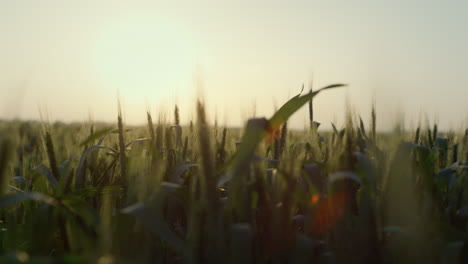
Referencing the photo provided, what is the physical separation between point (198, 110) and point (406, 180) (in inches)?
23.9

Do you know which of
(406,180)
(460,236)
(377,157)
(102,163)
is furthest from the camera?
(102,163)

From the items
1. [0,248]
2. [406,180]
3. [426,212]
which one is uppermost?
[406,180]

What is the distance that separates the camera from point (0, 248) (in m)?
1.41

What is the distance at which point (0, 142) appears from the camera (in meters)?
1.00

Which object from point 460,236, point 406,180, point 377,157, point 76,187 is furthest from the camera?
point 76,187

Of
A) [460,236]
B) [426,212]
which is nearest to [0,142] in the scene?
[426,212]

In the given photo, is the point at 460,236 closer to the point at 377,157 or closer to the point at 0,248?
the point at 377,157

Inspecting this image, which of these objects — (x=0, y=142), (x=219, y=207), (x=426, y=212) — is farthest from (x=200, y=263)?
(x=426, y=212)

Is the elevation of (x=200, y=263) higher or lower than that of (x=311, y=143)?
lower

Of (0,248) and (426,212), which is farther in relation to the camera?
(0,248)

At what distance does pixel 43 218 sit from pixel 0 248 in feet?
1.37

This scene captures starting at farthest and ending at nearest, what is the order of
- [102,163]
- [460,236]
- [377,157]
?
[102,163], [377,157], [460,236]

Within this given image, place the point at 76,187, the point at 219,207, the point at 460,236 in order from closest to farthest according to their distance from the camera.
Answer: the point at 219,207, the point at 460,236, the point at 76,187

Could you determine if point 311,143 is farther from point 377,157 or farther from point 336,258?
point 336,258
